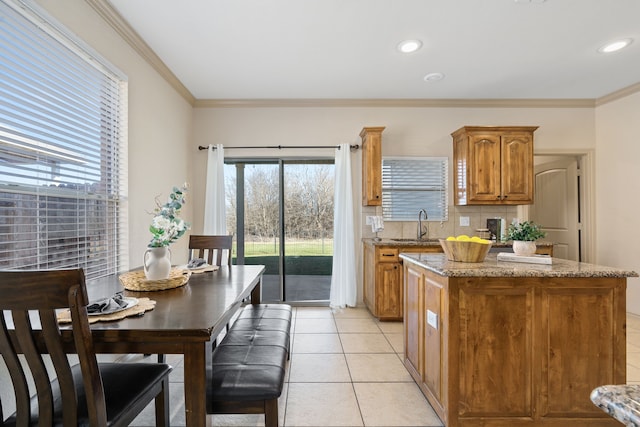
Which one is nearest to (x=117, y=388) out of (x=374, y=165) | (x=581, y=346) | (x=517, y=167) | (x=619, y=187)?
(x=581, y=346)

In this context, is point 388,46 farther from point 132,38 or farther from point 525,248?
point 132,38

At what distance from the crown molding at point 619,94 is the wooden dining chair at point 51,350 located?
5.49 meters

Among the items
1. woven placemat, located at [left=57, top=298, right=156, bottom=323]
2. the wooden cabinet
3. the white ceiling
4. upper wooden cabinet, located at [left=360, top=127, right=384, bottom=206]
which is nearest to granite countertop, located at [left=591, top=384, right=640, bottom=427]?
woven placemat, located at [left=57, top=298, right=156, bottom=323]

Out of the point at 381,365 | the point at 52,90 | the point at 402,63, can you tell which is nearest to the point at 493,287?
the point at 381,365

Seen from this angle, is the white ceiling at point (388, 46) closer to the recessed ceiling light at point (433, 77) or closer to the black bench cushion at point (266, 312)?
the recessed ceiling light at point (433, 77)

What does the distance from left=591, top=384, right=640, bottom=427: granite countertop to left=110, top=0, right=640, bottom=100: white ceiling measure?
2518 millimetres

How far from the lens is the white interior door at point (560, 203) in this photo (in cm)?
425

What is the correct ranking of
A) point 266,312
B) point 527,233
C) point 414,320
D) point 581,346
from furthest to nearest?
point 266,312
point 414,320
point 527,233
point 581,346

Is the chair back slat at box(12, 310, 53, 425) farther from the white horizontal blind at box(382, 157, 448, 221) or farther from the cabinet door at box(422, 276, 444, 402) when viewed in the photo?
the white horizontal blind at box(382, 157, 448, 221)

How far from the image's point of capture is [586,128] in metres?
4.08

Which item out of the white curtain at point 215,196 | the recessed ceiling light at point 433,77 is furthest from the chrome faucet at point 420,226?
the white curtain at point 215,196

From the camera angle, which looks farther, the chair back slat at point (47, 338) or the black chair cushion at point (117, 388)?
the black chair cushion at point (117, 388)

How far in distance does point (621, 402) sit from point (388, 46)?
9.71 ft

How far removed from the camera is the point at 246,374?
1412mm
